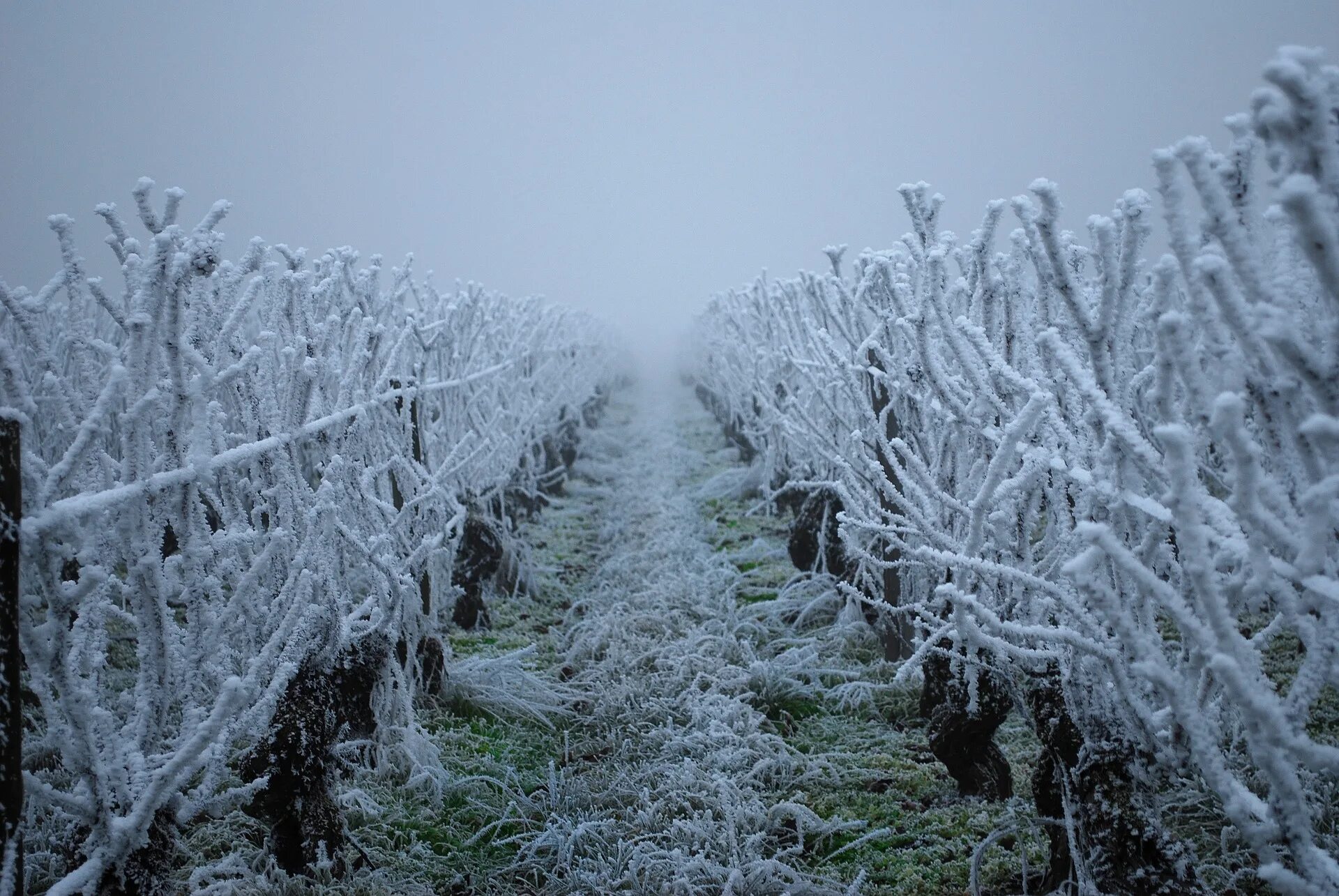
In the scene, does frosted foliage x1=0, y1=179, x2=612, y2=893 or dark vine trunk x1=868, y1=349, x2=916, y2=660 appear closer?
frosted foliage x1=0, y1=179, x2=612, y2=893

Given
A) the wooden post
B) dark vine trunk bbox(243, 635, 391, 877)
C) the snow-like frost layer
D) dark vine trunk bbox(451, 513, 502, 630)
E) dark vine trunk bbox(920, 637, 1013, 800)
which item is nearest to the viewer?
the wooden post

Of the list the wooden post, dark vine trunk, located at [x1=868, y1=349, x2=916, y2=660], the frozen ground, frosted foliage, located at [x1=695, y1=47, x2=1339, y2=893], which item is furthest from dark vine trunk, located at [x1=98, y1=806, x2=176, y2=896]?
dark vine trunk, located at [x1=868, y1=349, x2=916, y2=660]

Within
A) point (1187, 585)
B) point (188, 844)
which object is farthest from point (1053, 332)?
point (188, 844)

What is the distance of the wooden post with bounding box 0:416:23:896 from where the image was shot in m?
1.27

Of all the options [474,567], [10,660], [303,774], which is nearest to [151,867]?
[303,774]

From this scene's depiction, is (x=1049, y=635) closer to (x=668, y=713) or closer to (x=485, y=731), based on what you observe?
(x=668, y=713)

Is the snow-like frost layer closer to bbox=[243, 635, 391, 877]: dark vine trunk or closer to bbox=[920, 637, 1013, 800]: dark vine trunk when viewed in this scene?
bbox=[920, 637, 1013, 800]: dark vine trunk

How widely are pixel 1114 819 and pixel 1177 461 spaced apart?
1060mm

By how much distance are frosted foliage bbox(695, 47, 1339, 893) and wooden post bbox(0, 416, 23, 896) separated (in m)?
1.79

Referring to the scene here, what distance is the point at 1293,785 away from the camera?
122 centimetres

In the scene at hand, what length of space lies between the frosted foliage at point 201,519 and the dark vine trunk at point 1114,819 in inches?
78.8

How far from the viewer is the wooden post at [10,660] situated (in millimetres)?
1266

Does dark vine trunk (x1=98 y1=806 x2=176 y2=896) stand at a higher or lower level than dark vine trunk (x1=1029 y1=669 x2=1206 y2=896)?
lower

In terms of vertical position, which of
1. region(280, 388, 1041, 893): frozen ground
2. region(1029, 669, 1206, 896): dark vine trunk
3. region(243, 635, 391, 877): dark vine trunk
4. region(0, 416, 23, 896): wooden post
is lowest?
region(280, 388, 1041, 893): frozen ground
